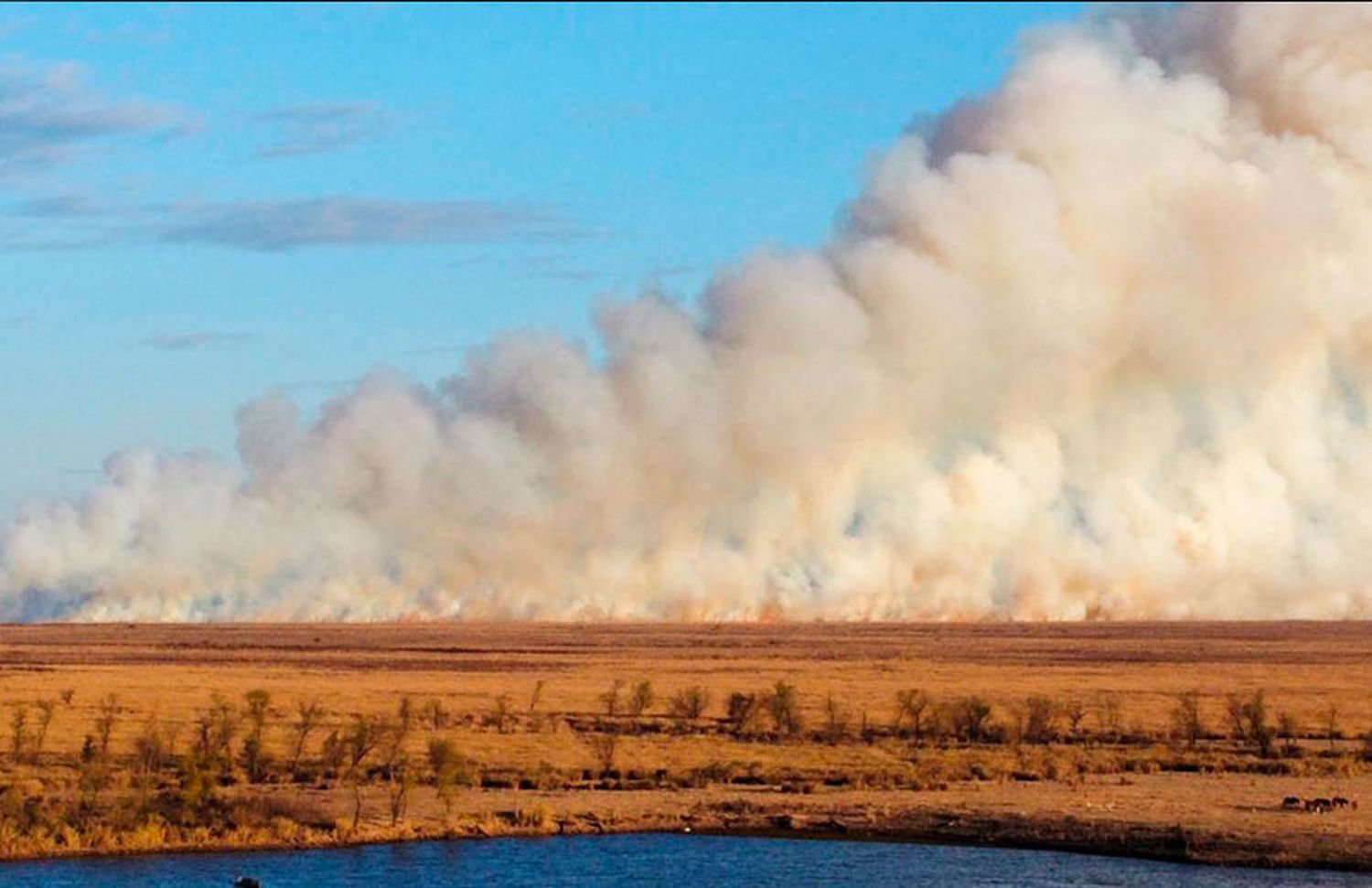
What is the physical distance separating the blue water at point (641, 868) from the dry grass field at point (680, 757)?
124 centimetres

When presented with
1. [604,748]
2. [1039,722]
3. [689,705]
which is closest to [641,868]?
[604,748]

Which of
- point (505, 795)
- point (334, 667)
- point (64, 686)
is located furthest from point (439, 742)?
point (334, 667)

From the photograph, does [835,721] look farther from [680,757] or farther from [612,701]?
[680,757]

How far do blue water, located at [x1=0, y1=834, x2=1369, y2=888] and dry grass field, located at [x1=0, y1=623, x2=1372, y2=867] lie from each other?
1242 millimetres

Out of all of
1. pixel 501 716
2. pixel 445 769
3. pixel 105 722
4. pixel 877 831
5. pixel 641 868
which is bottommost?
pixel 641 868

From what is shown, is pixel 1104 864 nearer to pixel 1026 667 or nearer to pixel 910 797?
pixel 910 797

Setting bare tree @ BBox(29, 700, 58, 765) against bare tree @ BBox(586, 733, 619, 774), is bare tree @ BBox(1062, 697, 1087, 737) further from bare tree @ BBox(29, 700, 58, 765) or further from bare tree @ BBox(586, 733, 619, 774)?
bare tree @ BBox(29, 700, 58, 765)

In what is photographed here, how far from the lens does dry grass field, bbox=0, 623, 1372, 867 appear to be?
43188 millimetres

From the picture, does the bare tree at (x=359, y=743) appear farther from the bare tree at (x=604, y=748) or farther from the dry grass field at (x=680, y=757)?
the bare tree at (x=604, y=748)

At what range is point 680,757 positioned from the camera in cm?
5409

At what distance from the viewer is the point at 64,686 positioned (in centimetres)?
8050

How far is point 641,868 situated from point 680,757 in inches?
573

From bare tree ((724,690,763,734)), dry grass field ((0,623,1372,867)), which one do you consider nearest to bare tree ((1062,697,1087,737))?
dry grass field ((0,623,1372,867))

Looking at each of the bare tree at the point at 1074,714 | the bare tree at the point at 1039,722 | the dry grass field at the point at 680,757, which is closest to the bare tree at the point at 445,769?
the dry grass field at the point at 680,757
